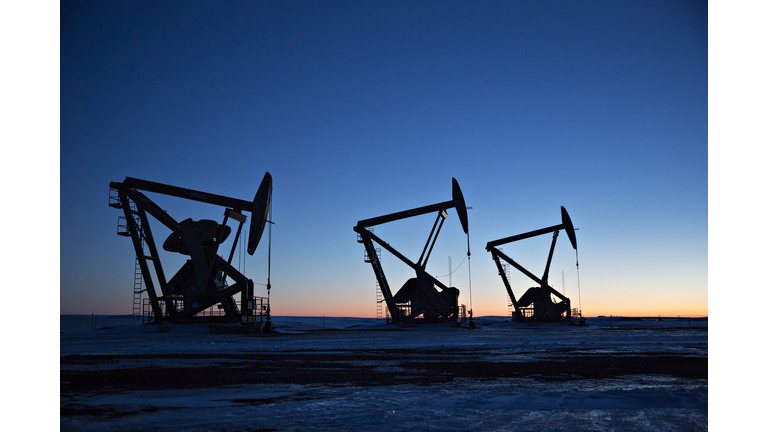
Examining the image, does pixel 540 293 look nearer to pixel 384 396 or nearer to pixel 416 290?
pixel 416 290

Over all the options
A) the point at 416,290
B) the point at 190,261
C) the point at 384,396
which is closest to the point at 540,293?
the point at 416,290

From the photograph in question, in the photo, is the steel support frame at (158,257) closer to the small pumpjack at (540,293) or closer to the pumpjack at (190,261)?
the pumpjack at (190,261)

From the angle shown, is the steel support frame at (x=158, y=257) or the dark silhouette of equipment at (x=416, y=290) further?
the dark silhouette of equipment at (x=416, y=290)

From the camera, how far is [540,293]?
171 ft

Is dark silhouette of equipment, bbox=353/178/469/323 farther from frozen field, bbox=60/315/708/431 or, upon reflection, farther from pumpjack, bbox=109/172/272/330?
frozen field, bbox=60/315/708/431

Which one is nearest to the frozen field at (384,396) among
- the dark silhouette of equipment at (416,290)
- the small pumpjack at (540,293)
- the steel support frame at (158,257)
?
the steel support frame at (158,257)

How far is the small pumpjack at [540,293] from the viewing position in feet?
166

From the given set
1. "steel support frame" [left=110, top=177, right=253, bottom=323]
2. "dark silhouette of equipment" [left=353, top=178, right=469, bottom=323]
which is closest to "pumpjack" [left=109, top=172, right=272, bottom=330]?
"steel support frame" [left=110, top=177, right=253, bottom=323]

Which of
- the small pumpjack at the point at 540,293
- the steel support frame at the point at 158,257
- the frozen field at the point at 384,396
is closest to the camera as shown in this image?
the frozen field at the point at 384,396

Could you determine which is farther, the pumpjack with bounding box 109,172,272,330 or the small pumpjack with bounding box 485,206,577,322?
the small pumpjack with bounding box 485,206,577,322

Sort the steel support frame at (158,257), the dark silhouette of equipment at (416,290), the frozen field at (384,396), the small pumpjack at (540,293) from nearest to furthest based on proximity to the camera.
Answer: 1. the frozen field at (384,396)
2. the steel support frame at (158,257)
3. the dark silhouette of equipment at (416,290)
4. the small pumpjack at (540,293)

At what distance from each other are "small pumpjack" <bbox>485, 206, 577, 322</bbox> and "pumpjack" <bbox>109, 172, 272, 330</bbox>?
96.0ft

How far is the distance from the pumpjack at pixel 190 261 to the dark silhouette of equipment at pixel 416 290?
51.2 feet

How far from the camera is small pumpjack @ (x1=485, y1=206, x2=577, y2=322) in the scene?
166 feet
